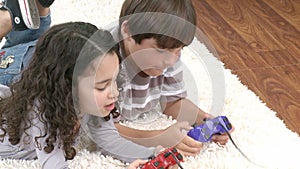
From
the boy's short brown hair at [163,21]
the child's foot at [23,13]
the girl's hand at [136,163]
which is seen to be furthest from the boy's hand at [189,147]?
the child's foot at [23,13]

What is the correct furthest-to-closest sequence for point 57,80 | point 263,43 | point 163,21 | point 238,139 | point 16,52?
point 263,43 < point 16,52 < point 238,139 < point 163,21 < point 57,80

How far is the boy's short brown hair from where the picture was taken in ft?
3.45

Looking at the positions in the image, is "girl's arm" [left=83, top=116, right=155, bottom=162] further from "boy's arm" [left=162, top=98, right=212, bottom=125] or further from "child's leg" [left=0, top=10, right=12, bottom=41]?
"child's leg" [left=0, top=10, right=12, bottom=41]

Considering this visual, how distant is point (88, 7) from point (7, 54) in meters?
0.60

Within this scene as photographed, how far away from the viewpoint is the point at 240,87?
139 cm

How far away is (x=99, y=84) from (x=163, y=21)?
218mm

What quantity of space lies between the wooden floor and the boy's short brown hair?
0.43 m

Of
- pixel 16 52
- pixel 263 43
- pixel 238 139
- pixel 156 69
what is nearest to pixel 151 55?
pixel 156 69

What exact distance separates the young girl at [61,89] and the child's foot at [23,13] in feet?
1.04

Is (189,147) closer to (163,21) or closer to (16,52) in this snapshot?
(163,21)

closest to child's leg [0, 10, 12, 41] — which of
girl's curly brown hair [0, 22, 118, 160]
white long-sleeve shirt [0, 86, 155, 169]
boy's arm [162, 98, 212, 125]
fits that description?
white long-sleeve shirt [0, 86, 155, 169]

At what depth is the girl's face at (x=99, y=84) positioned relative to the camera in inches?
36.4

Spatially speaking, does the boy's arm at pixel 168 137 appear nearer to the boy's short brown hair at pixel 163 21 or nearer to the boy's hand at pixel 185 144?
the boy's hand at pixel 185 144

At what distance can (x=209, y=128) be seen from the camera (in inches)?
43.9
